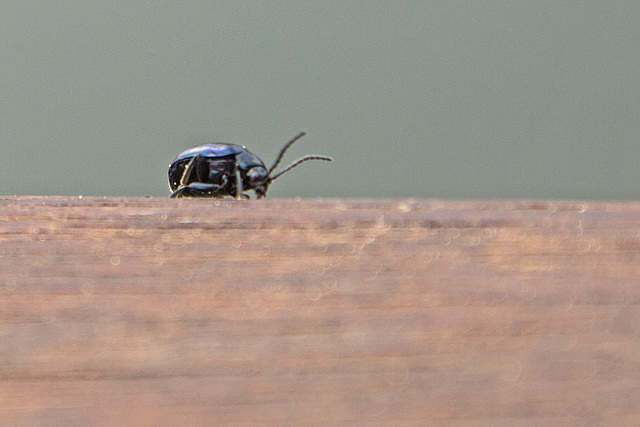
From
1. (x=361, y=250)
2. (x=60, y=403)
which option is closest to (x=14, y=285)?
(x=60, y=403)

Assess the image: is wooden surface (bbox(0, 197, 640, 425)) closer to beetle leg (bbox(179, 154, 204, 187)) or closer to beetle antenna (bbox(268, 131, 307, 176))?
beetle leg (bbox(179, 154, 204, 187))

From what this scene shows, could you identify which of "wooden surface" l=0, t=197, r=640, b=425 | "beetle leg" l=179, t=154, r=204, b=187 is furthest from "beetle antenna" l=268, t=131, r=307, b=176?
"wooden surface" l=0, t=197, r=640, b=425

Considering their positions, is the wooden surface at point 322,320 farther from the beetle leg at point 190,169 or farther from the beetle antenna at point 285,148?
the beetle antenna at point 285,148

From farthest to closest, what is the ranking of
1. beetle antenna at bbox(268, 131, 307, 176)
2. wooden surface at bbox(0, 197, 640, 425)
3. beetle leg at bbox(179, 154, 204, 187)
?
beetle antenna at bbox(268, 131, 307, 176) < beetle leg at bbox(179, 154, 204, 187) < wooden surface at bbox(0, 197, 640, 425)

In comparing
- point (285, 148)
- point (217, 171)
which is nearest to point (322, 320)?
point (217, 171)

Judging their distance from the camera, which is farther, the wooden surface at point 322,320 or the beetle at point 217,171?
the beetle at point 217,171

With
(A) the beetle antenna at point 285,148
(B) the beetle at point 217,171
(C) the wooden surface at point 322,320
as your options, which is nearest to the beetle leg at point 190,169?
(B) the beetle at point 217,171

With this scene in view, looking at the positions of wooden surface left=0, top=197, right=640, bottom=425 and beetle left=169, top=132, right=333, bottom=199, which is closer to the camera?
wooden surface left=0, top=197, right=640, bottom=425

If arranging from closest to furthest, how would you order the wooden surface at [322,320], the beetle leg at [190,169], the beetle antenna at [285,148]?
1. the wooden surface at [322,320]
2. the beetle leg at [190,169]
3. the beetle antenna at [285,148]
